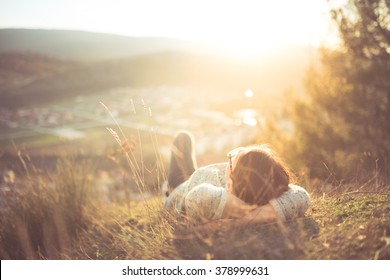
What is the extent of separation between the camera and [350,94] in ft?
14.6

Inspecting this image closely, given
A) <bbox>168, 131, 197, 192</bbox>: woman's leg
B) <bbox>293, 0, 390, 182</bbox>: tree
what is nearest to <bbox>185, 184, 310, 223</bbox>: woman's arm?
<bbox>168, 131, 197, 192</bbox>: woman's leg

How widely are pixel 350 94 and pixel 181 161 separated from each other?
3160mm

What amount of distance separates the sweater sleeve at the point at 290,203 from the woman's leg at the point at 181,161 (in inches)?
33.6

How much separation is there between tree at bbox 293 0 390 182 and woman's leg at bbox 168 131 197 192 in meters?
1.87

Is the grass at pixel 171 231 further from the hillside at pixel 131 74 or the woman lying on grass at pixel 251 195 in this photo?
the hillside at pixel 131 74

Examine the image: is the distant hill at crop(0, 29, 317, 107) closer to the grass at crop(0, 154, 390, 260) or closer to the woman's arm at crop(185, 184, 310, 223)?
the grass at crop(0, 154, 390, 260)

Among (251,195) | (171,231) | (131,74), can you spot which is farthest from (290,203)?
(131,74)

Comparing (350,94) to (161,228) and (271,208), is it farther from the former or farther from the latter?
(161,228)

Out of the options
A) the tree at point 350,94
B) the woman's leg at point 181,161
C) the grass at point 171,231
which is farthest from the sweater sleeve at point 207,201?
the tree at point 350,94

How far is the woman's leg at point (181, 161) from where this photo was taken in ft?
7.52

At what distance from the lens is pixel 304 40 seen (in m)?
4.49

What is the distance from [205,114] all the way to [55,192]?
38.5 ft
